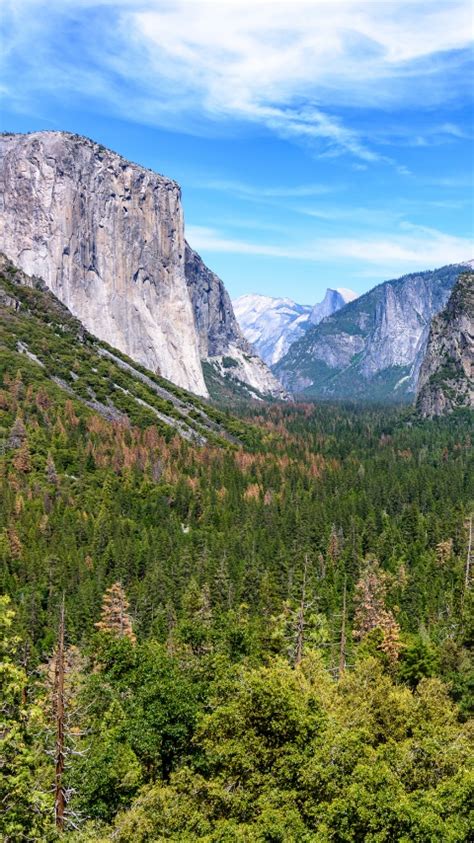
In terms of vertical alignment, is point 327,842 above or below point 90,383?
below

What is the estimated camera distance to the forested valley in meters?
25.2

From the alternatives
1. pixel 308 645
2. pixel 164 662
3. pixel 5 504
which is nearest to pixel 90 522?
pixel 5 504

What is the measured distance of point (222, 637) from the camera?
190 ft

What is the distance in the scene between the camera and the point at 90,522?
118m

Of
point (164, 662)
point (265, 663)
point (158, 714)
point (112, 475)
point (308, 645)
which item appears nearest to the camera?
point (158, 714)

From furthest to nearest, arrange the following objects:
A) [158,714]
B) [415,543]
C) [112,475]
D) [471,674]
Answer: [112,475] → [415,543] → [471,674] → [158,714]

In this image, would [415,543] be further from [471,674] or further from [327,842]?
[327,842]

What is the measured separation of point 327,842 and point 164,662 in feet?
75.8

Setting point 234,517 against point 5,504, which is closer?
point 5,504

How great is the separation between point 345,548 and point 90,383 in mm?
106207

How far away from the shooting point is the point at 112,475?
14100 centimetres

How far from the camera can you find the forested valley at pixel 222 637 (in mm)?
25172

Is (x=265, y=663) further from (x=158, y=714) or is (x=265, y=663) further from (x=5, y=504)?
(x=5, y=504)

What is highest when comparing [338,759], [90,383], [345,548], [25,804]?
[90,383]
